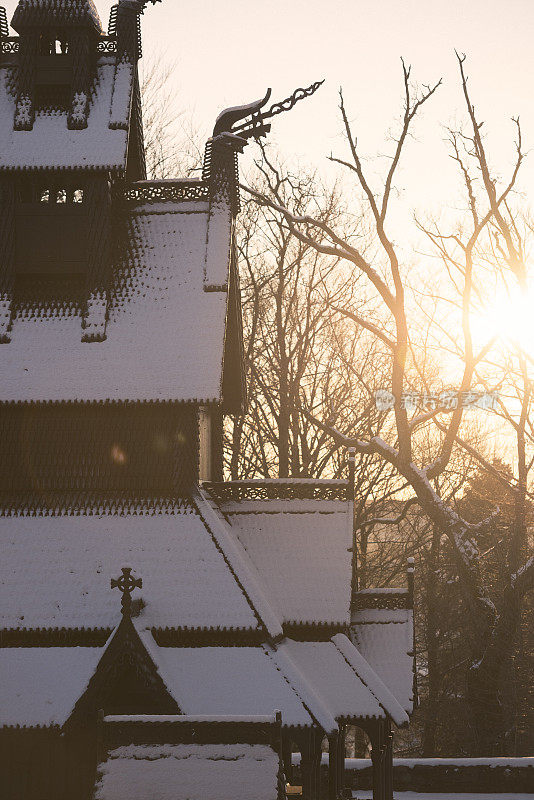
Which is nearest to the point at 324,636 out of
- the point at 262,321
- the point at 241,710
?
the point at 241,710

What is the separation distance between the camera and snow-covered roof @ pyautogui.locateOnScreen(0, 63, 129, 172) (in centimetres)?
1850

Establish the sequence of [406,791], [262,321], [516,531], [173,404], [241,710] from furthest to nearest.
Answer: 1. [262,321]
2. [516,531]
3. [406,791]
4. [173,404]
5. [241,710]

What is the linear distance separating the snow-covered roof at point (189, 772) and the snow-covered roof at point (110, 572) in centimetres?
236

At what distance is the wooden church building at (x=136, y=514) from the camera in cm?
1348

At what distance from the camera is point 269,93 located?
19.2 meters

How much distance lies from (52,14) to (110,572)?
12.6 meters

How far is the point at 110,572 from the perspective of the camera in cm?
1527

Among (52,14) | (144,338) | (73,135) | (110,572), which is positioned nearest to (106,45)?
(52,14)

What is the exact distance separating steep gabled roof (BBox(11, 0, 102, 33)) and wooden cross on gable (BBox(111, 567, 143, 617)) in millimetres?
12589

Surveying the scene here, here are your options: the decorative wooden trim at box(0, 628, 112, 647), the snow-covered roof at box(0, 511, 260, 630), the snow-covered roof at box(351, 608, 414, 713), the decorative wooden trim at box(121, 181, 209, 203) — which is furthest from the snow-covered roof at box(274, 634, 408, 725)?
the decorative wooden trim at box(121, 181, 209, 203)

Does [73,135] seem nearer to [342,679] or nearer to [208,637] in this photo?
[208,637]

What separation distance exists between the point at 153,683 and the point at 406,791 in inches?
430

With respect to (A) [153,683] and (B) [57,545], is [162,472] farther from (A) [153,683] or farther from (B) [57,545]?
(A) [153,683]

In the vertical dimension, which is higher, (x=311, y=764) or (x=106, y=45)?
(x=106, y=45)
